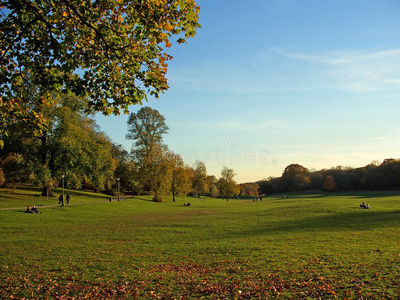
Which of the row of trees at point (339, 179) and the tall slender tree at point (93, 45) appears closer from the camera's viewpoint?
the tall slender tree at point (93, 45)

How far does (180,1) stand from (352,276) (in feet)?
31.2

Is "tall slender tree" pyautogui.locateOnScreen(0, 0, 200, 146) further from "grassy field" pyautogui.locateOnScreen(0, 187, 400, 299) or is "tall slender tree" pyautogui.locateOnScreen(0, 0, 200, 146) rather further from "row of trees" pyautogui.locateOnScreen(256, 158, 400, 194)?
"row of trees" pyautogui.locateOnScreen(256, 158, 400, 194)

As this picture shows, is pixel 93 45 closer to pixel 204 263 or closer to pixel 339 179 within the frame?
pixel 204 263

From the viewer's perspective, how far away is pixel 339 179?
422ft

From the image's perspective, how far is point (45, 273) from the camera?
10617 millimetres

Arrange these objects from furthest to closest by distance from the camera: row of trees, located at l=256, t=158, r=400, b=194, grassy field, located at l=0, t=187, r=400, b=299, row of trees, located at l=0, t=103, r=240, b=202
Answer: row of trees, located at l=256, t=158, r=400, b=194 → row of trees, located at l=0, t=103, r=240, b=202 → grassy field, located at l=0, t=187, r=400, b=299

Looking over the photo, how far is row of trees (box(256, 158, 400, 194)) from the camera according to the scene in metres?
113

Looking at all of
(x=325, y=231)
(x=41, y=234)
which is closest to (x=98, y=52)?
(x=41, y=234)

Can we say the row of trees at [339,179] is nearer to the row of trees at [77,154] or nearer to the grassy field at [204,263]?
the row of trees at [77,154]

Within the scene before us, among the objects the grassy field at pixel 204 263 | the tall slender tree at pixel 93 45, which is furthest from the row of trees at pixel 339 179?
the tall slender tree at pixel 93 45

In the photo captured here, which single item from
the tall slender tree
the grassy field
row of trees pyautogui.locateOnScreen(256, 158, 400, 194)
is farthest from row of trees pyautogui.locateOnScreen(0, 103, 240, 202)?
row of trees pyautogui.locateOnScreen(256, 158, 400, 194)

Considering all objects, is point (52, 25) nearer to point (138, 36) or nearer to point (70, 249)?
point (138, 36)

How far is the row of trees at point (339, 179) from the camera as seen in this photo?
113m

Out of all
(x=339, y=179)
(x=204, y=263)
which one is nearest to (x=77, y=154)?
(x=204, y=263)
